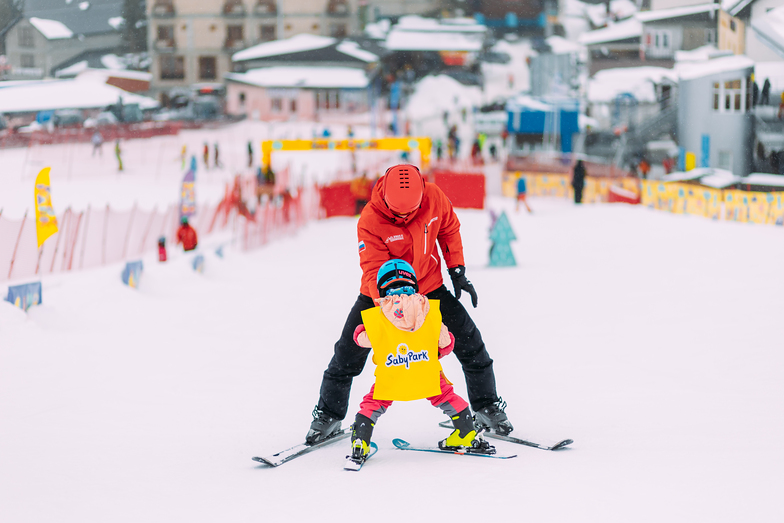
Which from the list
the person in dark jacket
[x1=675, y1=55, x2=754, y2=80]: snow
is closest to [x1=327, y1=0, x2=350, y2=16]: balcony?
[x1=675, y1=55, x2=754, y2=80]: snow

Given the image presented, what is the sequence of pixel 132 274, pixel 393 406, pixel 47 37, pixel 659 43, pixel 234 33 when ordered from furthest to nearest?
pixel 234 33 → pixel 659 43 → pixel 47 37 → pixel 132 274 → pixel 393 406

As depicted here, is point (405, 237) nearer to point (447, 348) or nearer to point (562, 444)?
point (447, 348)

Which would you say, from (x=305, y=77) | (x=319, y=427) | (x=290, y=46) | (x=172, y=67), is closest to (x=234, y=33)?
(x=290, y=46)

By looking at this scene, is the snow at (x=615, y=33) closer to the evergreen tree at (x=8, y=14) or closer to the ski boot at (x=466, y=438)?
the evergreen tree at (x=8, y=14)

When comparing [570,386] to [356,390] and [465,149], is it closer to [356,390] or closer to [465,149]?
[356,390]

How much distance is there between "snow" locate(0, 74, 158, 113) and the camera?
1093 centimetres

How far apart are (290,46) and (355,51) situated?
325cm

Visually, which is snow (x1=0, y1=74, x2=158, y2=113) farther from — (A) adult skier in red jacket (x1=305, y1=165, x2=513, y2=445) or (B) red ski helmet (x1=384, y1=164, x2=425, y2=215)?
(B) red ski helmet (x1=384, y1=164, x2=425, y2=215)

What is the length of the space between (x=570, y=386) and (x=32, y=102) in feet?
30.7

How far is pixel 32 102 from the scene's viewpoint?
11.4 m

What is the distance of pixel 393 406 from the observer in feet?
15.9

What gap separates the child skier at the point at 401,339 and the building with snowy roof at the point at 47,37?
361 inches

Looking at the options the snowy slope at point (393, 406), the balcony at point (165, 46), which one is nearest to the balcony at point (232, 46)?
the balcony at point (165, 46)

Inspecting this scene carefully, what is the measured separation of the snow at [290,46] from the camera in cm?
3028
